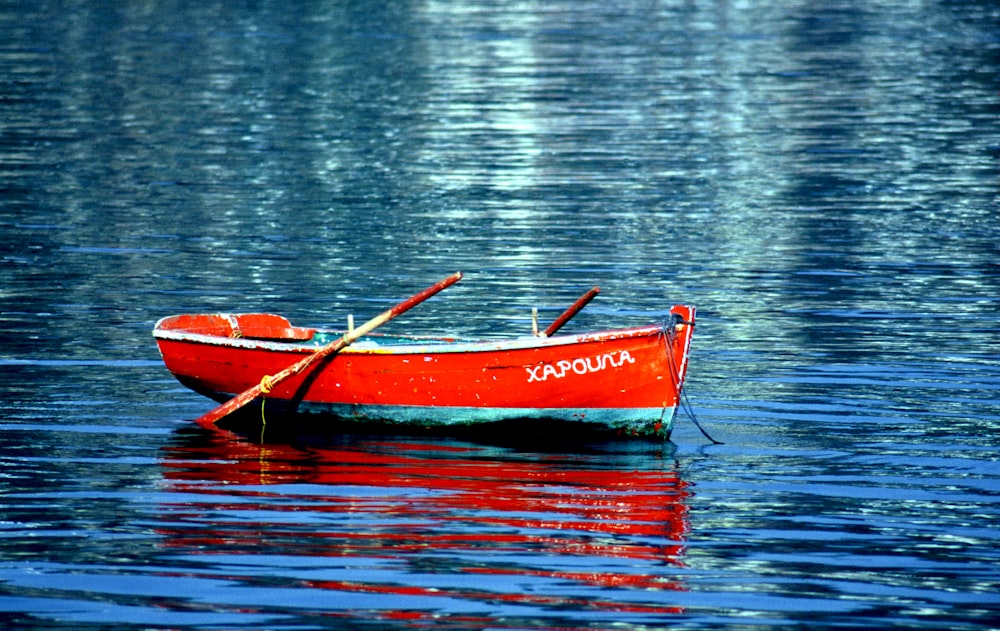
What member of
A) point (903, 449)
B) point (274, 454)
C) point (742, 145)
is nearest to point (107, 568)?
point (274, 454)

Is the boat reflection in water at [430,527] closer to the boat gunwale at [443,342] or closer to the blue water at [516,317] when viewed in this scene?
the blue water at [516,317]

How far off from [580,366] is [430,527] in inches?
114

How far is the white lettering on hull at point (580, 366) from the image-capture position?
14.7 metres

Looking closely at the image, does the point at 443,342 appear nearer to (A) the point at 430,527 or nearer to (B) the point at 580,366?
(B) the point at 580,366

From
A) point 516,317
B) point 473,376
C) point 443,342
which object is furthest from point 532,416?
point 516,317

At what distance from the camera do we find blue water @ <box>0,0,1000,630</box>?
11.2 m

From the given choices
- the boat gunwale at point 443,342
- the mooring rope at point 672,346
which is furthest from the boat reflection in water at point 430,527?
the boat gunwale at point 443,342

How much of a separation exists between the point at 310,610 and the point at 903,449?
20.0ft

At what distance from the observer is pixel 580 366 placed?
48.5ft

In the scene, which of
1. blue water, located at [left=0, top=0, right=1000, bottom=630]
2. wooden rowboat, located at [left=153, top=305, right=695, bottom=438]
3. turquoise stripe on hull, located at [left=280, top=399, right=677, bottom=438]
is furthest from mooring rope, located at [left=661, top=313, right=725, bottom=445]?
blue water, located at [left=0, top=0, right=1000, bottom=630]

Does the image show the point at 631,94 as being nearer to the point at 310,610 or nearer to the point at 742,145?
the point at 742,145

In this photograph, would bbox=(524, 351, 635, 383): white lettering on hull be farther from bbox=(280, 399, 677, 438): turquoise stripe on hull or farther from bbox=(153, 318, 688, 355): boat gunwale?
bbox=(280, 399, 677, 438): turquoise stripe on hull

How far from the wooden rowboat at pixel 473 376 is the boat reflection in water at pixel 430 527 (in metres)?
0.30

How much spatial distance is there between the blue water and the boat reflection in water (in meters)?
0.04
